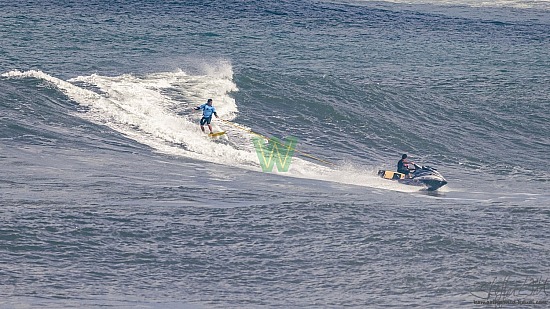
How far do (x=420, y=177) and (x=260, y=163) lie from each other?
474 cm

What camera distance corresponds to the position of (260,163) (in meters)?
28.5

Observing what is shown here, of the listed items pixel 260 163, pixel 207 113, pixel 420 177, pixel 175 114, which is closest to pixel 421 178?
pixel 420 177

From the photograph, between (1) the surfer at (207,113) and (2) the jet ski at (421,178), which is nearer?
(2) the jet ski at (421,178)

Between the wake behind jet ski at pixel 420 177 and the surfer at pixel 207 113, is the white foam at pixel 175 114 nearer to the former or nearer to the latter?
the wake behind jet ski at pixel 420 177

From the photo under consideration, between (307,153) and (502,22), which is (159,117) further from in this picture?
(502,22)

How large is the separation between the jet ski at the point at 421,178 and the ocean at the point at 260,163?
342 mm

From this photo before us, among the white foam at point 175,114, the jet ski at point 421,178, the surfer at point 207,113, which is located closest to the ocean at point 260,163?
the white foam at point 175,114

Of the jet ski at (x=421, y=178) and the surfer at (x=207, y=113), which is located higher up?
the surfer at (x=207, y=113)

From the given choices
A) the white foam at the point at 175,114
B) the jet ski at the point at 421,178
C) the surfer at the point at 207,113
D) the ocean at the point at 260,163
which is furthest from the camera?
the surfer at the point at 207,113

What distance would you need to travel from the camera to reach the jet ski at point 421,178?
1070 inches

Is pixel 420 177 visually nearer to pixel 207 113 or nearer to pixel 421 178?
pixel 421 178

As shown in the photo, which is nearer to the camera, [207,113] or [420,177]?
[420,177]

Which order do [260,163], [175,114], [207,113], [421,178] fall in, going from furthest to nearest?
1. [175,114]
2. [207,113]
3. [260,163]
4. [421,178]

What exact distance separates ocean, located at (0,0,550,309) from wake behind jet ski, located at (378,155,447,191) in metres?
0.35
